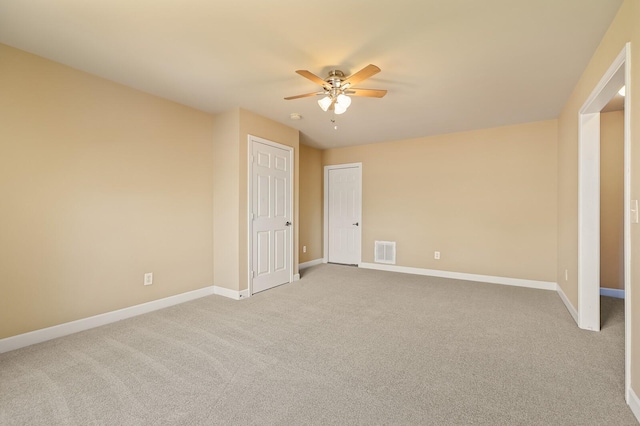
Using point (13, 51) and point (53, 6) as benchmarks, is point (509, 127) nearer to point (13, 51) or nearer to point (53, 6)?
point (53, 6)

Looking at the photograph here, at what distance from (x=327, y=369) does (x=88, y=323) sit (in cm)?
247

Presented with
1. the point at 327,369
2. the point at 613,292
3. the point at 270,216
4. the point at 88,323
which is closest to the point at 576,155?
the point at 613,292

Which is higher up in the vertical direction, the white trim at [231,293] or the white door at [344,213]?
the white door at [344,213]

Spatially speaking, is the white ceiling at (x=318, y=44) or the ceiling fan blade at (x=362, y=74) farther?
the ceiling fan blade at (x=362, y=74)

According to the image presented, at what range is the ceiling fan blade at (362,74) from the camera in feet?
7.41

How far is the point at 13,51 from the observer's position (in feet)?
7.82

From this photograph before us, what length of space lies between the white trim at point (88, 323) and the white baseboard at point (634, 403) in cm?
407

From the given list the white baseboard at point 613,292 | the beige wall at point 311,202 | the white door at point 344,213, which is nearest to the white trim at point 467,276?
the white door at point 344,213

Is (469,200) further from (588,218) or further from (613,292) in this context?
(613,292)

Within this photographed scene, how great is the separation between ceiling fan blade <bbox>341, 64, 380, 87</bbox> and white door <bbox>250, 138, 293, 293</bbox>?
1.81 m

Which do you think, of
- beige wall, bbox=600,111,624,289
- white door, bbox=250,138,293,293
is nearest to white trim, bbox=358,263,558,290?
beige wall, bbox=600,111,624,289

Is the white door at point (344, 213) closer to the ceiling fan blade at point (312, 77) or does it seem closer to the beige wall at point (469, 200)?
the beige wall at point (469, 200)

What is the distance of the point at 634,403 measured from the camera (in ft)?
5.33

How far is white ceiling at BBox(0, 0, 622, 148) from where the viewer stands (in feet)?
6.25
